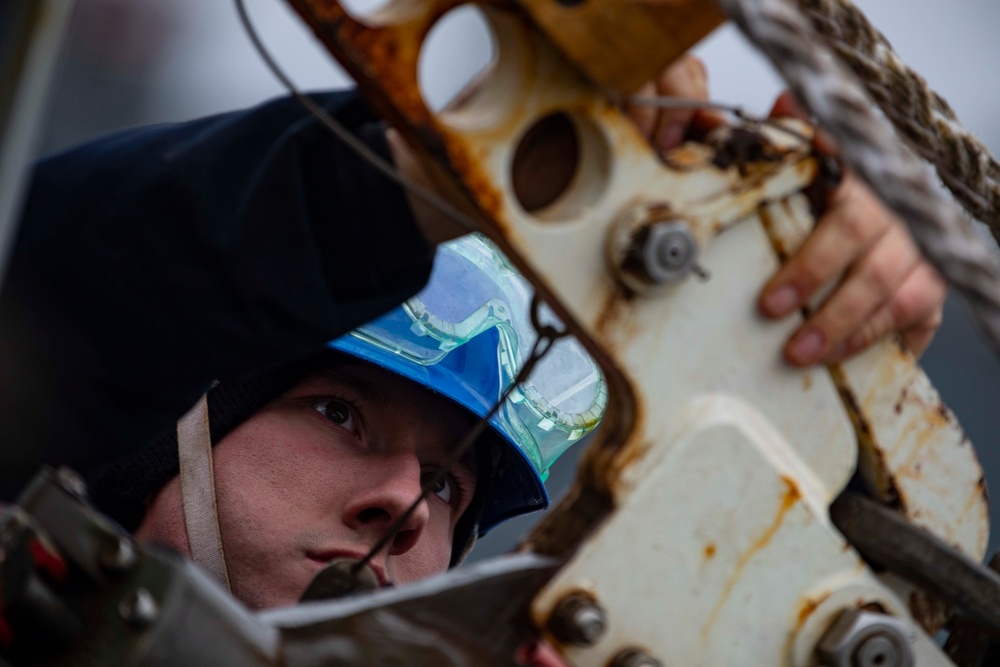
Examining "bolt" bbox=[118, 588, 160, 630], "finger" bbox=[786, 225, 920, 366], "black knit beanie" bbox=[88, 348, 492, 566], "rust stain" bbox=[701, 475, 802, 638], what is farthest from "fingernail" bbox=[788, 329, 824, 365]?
"black knit beanie" bbox=[88, 348, 492, 566]

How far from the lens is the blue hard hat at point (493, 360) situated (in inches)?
91.8

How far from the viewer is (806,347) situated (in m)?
1.18

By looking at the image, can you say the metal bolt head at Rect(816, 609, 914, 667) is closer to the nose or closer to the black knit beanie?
the nose

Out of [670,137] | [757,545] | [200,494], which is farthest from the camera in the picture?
[200,494]

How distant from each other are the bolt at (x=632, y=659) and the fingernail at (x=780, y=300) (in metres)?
0.37

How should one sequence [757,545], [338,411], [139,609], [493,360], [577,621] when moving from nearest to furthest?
[139,609]
[577,621]
[757,545]
[338,411]
[493,360]

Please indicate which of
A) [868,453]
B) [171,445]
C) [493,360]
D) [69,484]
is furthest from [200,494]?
[868,453]

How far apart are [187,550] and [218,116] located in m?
0.87

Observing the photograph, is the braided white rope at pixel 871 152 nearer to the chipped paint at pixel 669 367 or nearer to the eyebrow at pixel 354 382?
the chipped paint at pixel 669 367

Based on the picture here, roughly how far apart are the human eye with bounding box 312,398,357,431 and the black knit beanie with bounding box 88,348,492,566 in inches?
2.8

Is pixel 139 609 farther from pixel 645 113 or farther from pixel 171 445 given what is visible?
pixel 171 445

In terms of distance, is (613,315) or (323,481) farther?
(323,481)

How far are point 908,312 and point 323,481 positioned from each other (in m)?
1.26

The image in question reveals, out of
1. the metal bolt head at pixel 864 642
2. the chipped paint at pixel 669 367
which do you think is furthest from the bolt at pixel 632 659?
the metal bolt head at pixel 864 642
